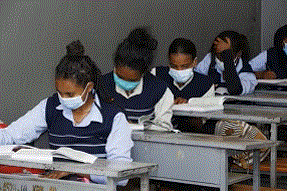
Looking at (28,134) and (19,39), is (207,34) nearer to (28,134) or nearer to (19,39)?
(19,39)

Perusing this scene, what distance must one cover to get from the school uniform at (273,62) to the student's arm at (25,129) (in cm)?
403

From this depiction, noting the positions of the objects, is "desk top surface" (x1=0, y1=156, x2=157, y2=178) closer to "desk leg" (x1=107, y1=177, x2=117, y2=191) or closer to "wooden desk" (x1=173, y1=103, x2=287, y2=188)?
"desk leg" (x1=107, y1=177, x2=117, y2=191)

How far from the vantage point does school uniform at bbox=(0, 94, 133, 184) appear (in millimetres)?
4027

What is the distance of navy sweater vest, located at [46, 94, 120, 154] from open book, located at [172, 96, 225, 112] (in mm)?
1395

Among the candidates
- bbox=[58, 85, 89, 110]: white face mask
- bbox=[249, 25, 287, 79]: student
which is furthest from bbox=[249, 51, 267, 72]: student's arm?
bbox=[58, 85, 89, 110]: white face mask

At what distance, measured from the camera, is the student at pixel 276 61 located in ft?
25.2

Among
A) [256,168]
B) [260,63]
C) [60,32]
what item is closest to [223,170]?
[256,168]

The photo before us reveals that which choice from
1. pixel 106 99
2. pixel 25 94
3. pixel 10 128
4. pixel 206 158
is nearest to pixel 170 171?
pixel 206 158

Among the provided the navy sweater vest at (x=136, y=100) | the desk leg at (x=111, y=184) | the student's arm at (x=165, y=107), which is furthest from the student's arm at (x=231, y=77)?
the desk leg at (x=111, y=184)

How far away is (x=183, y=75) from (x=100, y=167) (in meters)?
2.55

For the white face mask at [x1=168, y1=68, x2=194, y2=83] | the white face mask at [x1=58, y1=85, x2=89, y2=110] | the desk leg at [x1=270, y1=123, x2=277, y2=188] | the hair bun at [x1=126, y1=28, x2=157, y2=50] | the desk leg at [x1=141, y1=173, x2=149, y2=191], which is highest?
the hair bun at [x1=126, y1=28, x2=157, y2=50]

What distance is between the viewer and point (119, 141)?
13.1 ft

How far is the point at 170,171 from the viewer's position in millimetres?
4512

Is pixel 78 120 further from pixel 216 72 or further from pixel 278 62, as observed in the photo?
pixel 278 62
